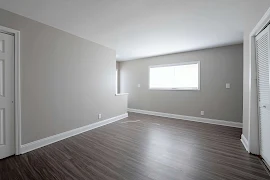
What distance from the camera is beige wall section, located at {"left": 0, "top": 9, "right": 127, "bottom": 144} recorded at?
2.30 meters

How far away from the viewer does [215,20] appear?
2422 millimetres

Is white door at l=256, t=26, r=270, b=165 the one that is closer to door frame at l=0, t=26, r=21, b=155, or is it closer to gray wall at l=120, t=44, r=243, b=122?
gray wall at l=120, t=44, r=243, b=122

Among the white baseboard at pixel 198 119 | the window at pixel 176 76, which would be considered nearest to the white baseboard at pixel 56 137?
the white baseboard at pixel 198 119

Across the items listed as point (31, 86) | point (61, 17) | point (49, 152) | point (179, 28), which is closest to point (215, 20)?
point (179, 28)

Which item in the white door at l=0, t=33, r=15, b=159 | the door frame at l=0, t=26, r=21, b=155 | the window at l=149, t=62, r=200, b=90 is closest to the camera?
the white door at l=0, t=33, r=15, b=159

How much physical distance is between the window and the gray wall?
168 mm

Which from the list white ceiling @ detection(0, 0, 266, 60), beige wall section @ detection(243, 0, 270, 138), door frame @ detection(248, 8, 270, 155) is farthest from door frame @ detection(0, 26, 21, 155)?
door frame @ detection(248, 8, 270, 155)

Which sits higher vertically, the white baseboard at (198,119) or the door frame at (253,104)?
the door frame at (253,104)

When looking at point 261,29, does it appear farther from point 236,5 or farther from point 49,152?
point 49,152

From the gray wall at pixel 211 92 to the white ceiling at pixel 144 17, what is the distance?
0.66 m

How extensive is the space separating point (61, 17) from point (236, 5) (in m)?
2.95

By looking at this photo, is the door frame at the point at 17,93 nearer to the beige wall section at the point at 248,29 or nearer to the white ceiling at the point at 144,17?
the white ceiling at the point at 144,17

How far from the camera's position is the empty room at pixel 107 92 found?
Answer: 1896mm

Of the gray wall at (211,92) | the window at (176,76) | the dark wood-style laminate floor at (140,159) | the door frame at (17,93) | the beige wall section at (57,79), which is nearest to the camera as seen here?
the dark wood-style laminate floor at (140,159)
